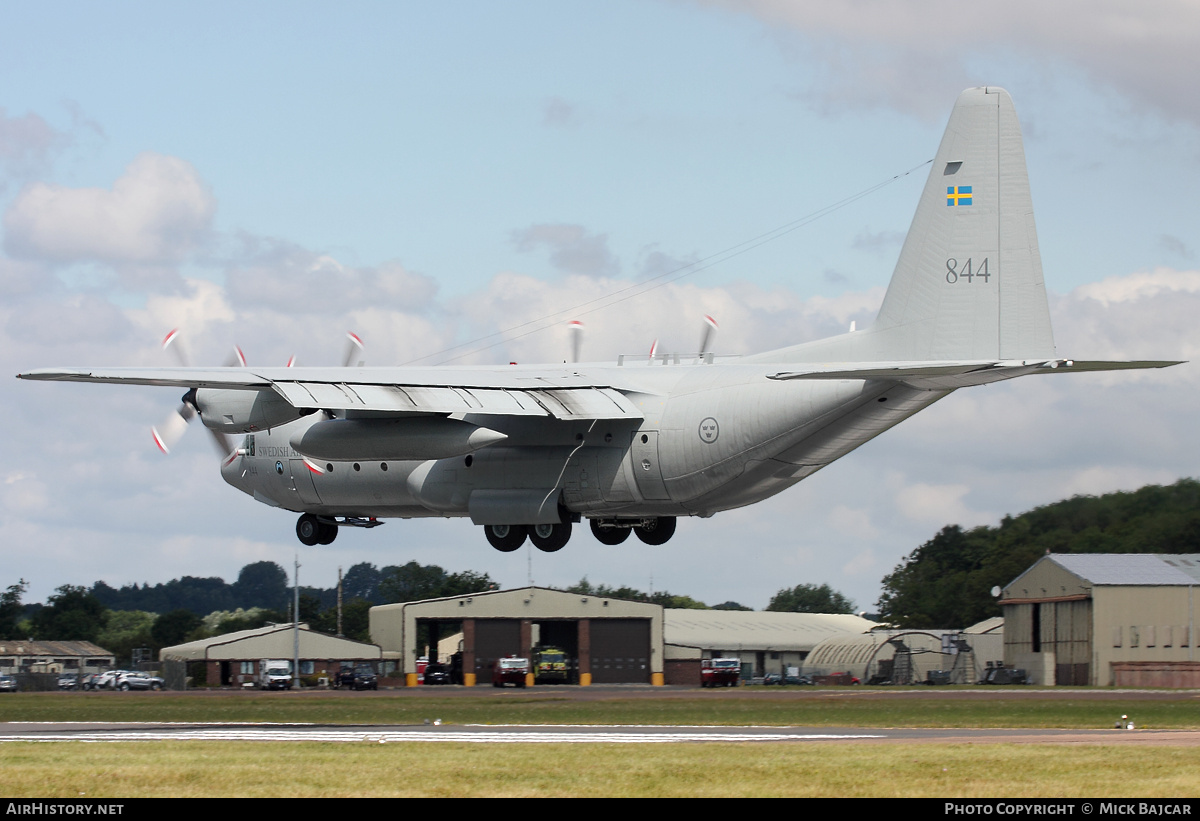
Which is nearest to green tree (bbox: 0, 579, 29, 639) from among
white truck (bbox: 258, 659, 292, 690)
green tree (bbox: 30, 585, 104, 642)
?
green tree (bbox: 30, 585, 104, 642)

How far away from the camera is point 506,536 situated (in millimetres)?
32875

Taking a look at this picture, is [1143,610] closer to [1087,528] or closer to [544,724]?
[1087,528]

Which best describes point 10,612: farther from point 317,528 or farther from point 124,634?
point 317,528

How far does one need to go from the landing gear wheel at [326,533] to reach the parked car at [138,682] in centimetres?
3282

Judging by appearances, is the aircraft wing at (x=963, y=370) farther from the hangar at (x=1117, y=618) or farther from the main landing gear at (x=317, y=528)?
the hangar at (x=1117, y=618)

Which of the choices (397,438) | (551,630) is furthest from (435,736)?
(551,630)

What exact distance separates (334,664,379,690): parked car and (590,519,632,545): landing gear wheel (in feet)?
79.6

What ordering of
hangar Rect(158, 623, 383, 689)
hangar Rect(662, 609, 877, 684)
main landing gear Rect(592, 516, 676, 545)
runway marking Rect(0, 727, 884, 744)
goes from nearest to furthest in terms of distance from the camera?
runway marking Rect(0, 727, 884, 744) < main landing gear Rect(592, 516, 676, 545) < hangar Rect(158, 623, 383, 689) < hangar Rect(662, 609, 877, 684)

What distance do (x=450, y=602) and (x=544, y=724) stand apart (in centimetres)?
3882

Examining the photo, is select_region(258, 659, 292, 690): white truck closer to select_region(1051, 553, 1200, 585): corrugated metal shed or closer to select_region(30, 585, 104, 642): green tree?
select_region(1051, 553, 1200, 585): corrugated metal shed

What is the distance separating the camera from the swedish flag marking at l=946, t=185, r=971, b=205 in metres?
28.2

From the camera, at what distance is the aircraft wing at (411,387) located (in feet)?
90.9

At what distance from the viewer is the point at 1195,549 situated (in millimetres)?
58406
